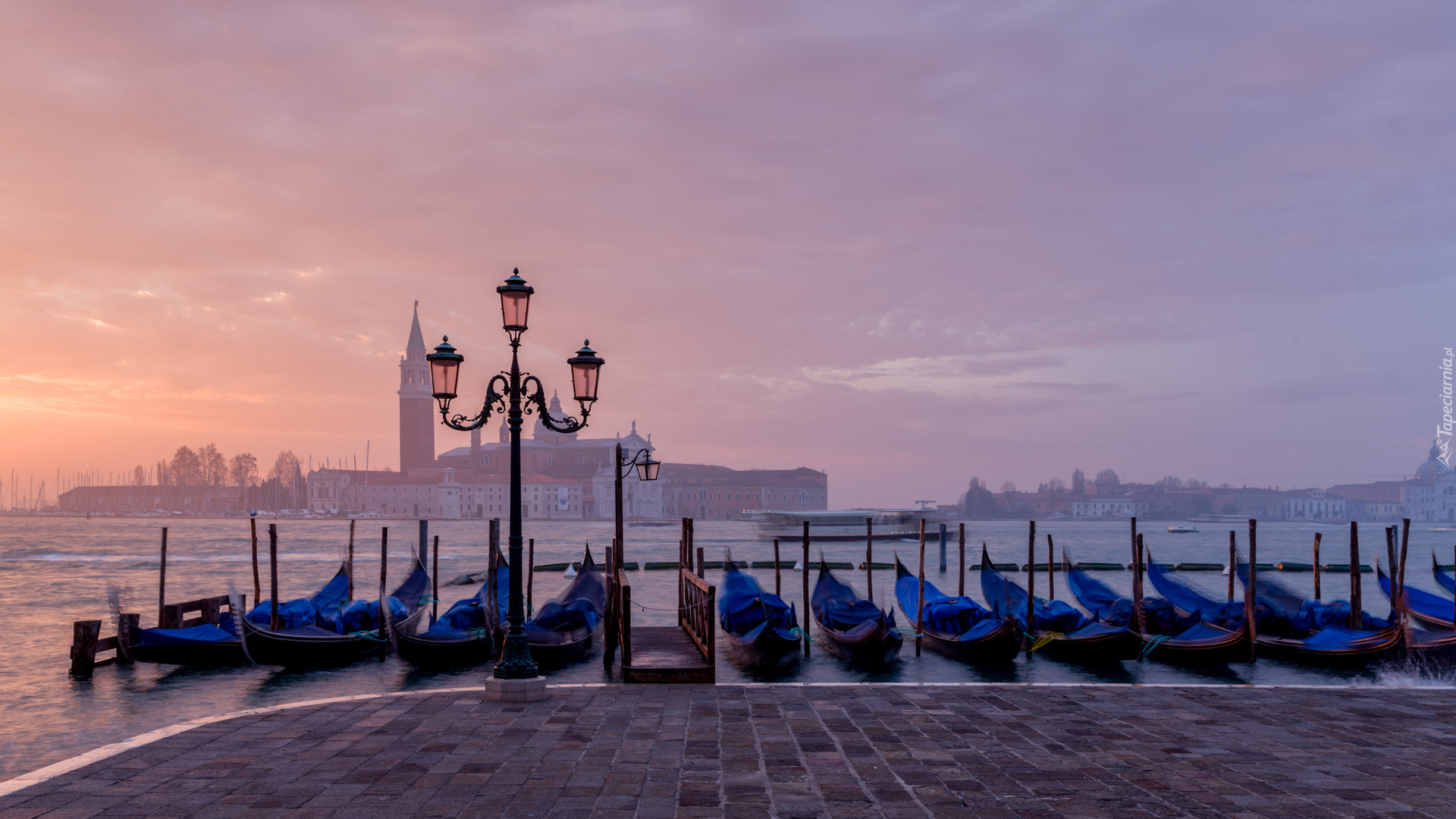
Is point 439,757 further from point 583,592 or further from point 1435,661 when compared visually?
point 1435,661

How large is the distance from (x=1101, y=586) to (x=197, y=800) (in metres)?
15.3

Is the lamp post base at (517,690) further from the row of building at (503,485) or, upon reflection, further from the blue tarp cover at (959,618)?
the row of building at (503,485)

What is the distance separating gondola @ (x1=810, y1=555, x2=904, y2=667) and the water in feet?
1.08

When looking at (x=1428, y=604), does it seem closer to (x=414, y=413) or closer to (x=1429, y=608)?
(x=1429, y=608)

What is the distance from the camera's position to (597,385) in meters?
8.51

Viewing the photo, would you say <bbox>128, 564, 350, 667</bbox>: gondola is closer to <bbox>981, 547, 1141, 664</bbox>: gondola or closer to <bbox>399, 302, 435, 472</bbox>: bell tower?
<bbox>981, 547, 1141, 664</bbox>: gondola

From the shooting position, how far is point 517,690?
7387mm

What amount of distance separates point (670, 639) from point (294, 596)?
24.8m

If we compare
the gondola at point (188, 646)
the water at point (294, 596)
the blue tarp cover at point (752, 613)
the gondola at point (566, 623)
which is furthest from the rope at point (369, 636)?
the blue tarp cover at point (752, 613)

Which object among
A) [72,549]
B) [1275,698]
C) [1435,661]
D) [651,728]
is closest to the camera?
[651,728]

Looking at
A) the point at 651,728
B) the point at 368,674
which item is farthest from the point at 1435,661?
the point at 368,674

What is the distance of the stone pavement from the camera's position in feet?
15.7

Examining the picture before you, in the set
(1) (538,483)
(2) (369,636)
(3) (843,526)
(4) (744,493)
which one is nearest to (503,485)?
(1) (538,483)

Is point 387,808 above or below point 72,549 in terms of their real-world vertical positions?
above
